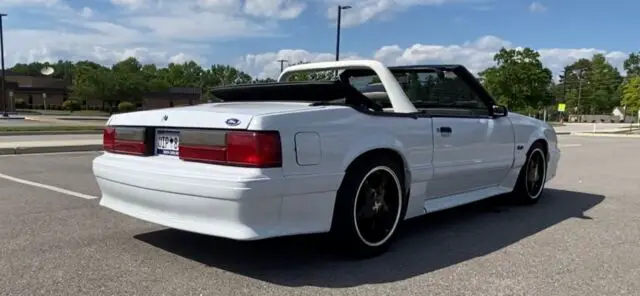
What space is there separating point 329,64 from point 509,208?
265 centimetres

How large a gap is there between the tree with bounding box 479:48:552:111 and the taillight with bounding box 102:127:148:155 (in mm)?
58941

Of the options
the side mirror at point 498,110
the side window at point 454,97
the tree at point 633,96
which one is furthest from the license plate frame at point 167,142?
the tree at point 633,96

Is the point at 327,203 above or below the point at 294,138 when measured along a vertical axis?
below

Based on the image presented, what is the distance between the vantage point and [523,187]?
6.42m

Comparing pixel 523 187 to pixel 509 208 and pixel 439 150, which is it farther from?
pixel 439 150

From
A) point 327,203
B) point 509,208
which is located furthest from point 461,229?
point 327,203

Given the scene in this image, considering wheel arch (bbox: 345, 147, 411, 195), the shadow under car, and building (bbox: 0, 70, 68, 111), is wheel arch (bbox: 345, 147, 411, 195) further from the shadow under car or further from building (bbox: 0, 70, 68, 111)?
building (bbox: 0, 70, 68, 111)

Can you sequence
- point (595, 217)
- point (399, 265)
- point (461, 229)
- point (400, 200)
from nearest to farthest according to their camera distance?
point (399, 265)
point (400, 200)
point (461, 229)
point (595, 217)

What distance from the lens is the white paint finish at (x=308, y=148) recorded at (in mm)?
3607

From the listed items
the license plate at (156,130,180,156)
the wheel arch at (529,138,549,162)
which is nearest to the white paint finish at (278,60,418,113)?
the license plate at (156,130,180,156)

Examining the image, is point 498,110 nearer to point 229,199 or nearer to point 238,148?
point 238,148

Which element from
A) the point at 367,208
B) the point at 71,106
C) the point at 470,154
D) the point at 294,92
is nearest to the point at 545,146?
the point at 470,154

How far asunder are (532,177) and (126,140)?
15.0 feet

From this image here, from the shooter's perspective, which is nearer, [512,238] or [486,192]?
[512,238]
